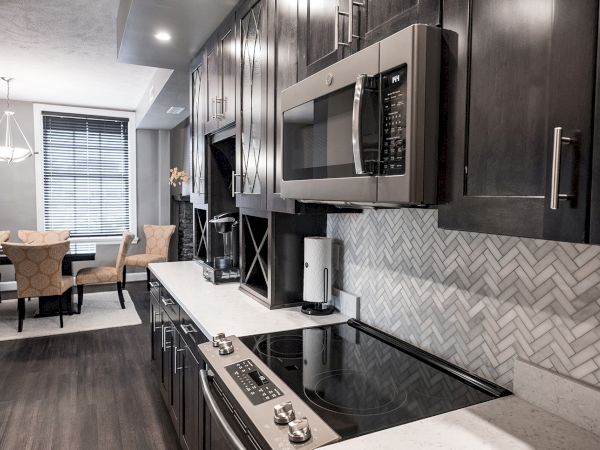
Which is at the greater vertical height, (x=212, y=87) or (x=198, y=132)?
(x=212, y=87)

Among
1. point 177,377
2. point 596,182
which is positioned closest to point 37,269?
point 177,377

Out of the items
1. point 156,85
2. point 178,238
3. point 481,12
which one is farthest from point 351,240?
point 178,238

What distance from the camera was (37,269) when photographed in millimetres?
4363

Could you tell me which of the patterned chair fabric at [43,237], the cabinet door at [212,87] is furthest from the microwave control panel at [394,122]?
the patterned chair fabric at [43,237]

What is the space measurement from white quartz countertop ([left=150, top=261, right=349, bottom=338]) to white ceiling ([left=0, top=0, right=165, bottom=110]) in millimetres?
2117

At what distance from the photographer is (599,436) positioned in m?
0.99

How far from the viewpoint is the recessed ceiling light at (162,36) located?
2715mm

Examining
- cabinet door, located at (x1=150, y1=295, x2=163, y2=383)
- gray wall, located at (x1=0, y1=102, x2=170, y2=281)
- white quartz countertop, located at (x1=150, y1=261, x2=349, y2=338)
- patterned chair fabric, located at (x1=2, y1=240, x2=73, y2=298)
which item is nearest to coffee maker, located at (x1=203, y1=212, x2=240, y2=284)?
white quartz countertop, located at (x1=150, y1=261, x2=349, y2=338)

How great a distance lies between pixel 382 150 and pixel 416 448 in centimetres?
68

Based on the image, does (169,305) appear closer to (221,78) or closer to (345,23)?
(221,78)

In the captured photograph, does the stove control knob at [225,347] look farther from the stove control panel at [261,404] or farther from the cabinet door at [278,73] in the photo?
the cabinet door at [278,73]

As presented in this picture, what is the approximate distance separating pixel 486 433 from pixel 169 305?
193 centimetres

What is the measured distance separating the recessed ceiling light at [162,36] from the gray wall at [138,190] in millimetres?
4409

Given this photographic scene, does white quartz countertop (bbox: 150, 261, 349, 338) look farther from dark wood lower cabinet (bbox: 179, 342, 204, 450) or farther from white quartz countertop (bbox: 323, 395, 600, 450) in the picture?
white quartz countertop (bbox: 323, 395, 600, 450)
